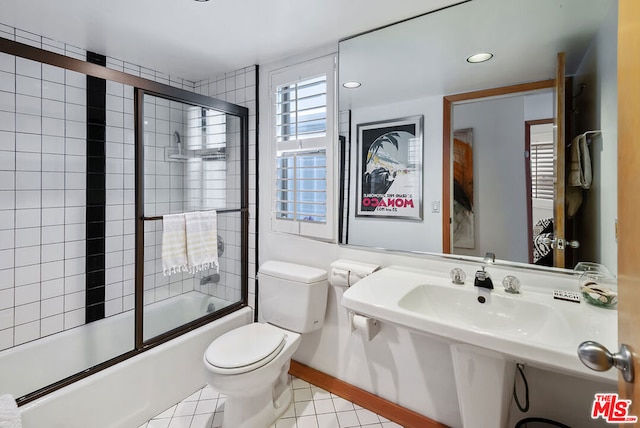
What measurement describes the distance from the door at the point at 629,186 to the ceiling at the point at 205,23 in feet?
3.59

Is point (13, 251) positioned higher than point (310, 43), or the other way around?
point (310, 43)

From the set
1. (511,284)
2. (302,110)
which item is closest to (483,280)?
(511,284)

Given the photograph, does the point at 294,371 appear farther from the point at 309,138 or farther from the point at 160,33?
the point at 160,33

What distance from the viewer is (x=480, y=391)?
1.13 meters

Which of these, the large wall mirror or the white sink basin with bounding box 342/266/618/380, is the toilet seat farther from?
the large wall mirror

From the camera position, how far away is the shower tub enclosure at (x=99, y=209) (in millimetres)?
1711

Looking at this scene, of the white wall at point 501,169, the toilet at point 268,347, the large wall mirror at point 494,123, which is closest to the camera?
the large wall mirror at point 494,123

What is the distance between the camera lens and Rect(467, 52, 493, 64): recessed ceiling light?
1.44m

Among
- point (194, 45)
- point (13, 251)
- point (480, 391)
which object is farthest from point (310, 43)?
point (13, 251)

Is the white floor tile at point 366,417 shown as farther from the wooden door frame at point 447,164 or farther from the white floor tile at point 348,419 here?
the wooden door frame at point 447,164

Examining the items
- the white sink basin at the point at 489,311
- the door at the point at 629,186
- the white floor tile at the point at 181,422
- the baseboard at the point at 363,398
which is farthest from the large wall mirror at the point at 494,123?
the white floor tile at the point at 181,422

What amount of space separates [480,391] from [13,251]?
2.52 meters

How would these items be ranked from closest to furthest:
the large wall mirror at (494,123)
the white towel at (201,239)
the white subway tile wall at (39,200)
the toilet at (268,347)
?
the large wall mirror at (494,123)
the toilet at (268,347)
the white subway tile wall at (39,200)
the white towel at (201,239)

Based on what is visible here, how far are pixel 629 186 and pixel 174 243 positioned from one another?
1.92 metres
